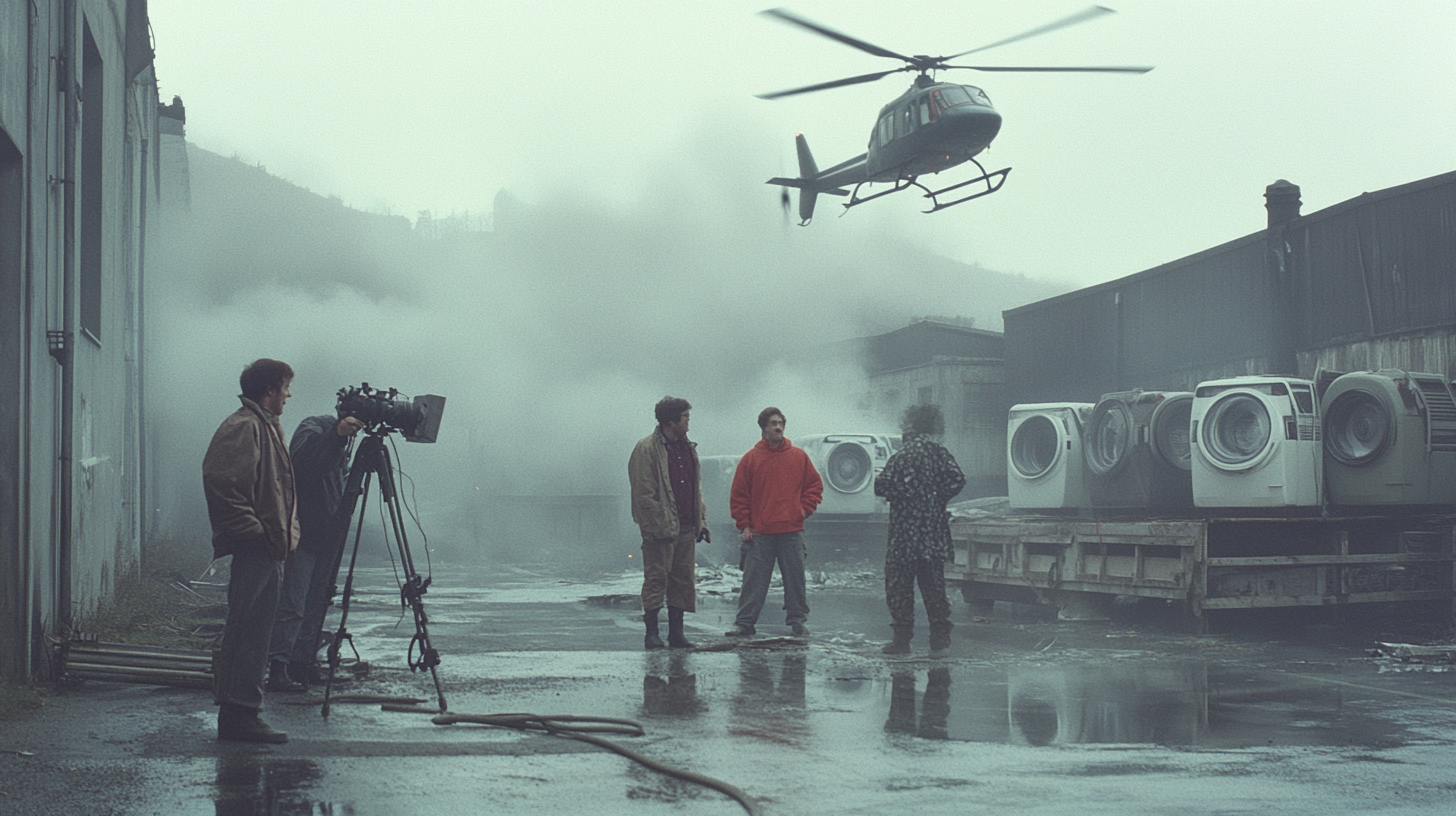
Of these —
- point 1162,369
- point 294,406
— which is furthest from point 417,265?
point 1162,369

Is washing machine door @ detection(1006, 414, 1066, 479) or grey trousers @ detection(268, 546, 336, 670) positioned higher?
washing machine door @ detection(1006, 414, 1066, 479)

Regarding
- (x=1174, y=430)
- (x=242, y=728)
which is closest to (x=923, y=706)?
(x=242, y=728)

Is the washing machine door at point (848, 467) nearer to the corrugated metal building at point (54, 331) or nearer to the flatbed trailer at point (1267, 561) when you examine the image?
the flatbed trailer at point (1267, 561)

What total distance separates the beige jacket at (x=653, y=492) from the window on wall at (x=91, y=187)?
13.1ft

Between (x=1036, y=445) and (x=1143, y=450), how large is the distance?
170cm

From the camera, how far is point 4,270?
6.48m

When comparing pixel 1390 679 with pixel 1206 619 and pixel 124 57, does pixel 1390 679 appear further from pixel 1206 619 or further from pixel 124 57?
pixel 124 57

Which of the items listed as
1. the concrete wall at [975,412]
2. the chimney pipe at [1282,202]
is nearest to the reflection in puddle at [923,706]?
the chimney pipe at [1282,202]

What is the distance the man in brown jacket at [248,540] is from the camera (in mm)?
5242

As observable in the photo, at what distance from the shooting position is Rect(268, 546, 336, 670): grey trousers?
685 cm

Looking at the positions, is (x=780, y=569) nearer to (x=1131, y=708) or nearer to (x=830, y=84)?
(x=1131, y=708)

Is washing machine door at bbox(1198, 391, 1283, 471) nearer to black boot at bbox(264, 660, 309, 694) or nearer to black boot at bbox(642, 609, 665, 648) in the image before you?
black boot at bbox(642, 609, 665, 648)

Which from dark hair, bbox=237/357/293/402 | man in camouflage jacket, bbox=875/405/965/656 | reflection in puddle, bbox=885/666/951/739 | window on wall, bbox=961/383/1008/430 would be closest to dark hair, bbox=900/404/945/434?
man in camouflage jacket, bbox=875/405/965/656

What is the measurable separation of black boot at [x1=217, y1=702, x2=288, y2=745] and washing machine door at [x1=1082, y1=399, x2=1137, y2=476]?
33.2 ft
